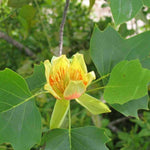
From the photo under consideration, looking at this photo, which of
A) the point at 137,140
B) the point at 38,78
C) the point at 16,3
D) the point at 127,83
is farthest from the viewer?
the point at 137,140

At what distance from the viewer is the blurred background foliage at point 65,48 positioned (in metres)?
0.91

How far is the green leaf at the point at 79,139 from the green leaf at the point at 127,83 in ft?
0.29

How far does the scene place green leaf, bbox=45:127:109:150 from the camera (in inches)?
17.7

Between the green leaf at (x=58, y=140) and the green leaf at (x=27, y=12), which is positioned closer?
the green leaf at (x=58, y=140)

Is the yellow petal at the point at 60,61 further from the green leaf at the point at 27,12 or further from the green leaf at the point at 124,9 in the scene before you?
the green leaf at the point at 27,12

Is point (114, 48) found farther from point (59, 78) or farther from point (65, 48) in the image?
point (65, 48)

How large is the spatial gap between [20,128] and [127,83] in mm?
205

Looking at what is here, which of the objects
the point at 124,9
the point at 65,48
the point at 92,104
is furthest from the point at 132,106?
the point at 65,48

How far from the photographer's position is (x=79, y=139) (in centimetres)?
47

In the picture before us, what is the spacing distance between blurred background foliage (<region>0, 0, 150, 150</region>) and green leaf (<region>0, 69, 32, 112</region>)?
0.33 meters

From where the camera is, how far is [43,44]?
122cm

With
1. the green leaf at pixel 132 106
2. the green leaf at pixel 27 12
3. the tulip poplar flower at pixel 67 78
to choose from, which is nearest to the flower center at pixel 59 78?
the tulip poplar flower at pixel 67 78

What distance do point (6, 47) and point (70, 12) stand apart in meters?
0.39

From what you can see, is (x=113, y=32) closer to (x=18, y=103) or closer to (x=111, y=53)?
(x=111, y=53)
